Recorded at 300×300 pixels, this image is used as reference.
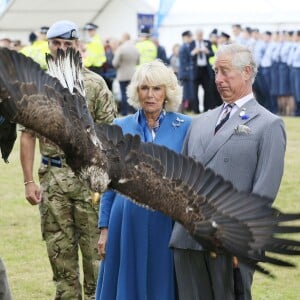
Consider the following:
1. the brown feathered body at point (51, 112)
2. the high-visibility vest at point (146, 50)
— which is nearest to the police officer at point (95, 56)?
the high-visibility vest at point (146, 50)

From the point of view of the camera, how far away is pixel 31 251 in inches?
389

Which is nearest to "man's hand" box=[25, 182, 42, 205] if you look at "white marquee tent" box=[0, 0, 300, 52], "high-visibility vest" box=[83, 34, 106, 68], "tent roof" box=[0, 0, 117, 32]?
"high-visibility vest" box=[83, 34, 106, 68]

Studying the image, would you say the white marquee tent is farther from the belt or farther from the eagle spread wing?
the eagle spread wing

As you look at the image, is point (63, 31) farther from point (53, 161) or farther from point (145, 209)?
point (145, 209)

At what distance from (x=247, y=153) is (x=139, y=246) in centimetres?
A: 102

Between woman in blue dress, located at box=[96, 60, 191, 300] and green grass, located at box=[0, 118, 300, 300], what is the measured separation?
2251 mm

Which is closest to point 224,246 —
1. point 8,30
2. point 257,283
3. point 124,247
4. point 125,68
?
point 124,247

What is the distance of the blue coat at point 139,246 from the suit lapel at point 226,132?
0.44 meters

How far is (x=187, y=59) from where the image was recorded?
25.8m

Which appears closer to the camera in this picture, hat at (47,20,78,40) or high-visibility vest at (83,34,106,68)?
hat at (47,20,78,40)

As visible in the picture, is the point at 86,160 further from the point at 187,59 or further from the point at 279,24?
the point at 279,24

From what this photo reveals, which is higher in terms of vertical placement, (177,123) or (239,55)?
(239,55)

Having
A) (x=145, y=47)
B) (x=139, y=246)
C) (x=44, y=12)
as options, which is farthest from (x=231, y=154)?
(x=44, y=12)

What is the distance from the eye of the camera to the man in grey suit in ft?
18.2
